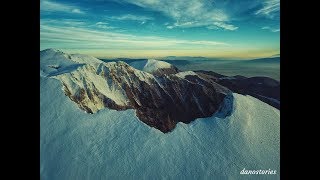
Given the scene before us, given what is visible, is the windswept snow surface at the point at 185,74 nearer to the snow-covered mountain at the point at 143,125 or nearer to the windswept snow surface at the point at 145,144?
the snow-covered mountain at the point at 143,125

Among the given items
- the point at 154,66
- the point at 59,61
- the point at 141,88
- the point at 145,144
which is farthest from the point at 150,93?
the point at 59,61

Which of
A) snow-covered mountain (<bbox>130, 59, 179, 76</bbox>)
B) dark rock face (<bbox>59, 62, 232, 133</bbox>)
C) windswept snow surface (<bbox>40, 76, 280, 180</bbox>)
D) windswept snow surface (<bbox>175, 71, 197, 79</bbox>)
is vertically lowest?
windswept snow surface (<bbox>40, 76, 280, 180</bbox>)

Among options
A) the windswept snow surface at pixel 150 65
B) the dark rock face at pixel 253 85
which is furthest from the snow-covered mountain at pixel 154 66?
the dark rock face at pixel 253 85

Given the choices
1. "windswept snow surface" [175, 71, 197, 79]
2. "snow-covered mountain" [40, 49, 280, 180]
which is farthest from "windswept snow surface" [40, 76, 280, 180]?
"windswept snow surface" [175, 71, 197, 79]

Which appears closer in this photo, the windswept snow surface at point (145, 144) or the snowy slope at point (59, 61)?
the windswept snow surface at point (145, 144)

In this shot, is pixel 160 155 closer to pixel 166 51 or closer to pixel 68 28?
pixel 166 51

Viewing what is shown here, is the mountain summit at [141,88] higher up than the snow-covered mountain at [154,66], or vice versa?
the snow-covered mountain at [154,66]

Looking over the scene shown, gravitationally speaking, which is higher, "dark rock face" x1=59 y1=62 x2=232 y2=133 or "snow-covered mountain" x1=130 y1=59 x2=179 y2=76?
"snow-covered mountain" x1=130 y1=59 x2=179 y2=76

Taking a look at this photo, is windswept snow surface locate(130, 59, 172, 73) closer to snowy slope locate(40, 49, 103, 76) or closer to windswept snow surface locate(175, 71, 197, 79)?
windswept snow surface locate(175, 71, 197, 79)
